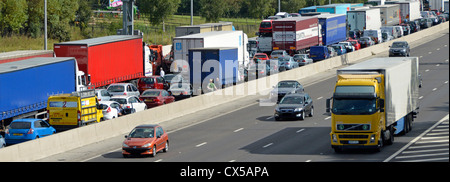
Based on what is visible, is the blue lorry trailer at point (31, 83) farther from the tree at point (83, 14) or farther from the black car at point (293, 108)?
the tree at point (83, 14)

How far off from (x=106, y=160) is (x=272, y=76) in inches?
1121

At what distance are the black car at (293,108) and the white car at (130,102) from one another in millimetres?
7712

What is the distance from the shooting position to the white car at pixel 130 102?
4703cm

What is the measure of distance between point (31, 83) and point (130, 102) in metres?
6.03

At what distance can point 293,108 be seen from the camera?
4559cm

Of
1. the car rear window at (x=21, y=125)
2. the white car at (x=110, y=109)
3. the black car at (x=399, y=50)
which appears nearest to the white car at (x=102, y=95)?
the white car at (x=110, y=109)

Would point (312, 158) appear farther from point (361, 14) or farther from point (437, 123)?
point (361, 14)

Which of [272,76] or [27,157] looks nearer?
[27,157]

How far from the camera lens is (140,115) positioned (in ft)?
148

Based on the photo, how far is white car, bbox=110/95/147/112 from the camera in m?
47.0

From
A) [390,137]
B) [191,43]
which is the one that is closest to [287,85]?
[191,43]

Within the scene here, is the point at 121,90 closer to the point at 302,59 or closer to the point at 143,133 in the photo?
the point at 143,133
